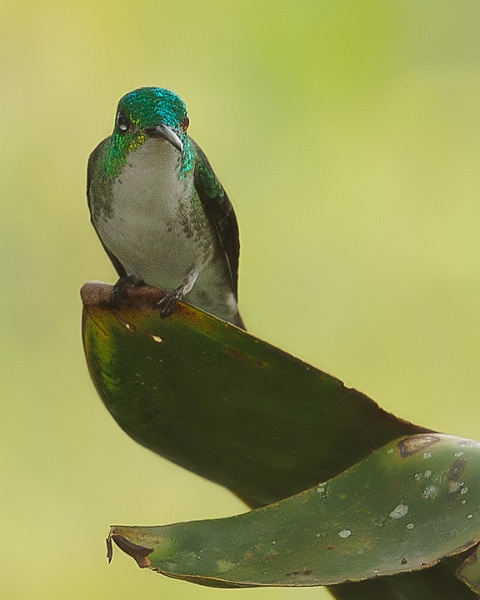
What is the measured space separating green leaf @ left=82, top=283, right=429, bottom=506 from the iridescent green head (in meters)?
0.72

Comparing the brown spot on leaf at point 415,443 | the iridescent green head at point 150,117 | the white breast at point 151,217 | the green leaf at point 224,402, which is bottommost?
the brown spot on leaf at point 415,443

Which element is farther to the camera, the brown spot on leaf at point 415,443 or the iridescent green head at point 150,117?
the iridescent green head at point 150,117

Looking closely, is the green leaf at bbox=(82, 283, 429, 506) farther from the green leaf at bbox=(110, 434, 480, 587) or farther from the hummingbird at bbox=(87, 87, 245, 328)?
the hummingbird at bbox=(87, 87, 245, 328)

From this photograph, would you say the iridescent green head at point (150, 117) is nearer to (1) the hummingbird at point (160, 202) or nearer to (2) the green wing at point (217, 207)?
(1) the hummingbird at point (160, 202)

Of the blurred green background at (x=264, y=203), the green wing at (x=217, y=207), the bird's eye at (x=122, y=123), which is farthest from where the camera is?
the blurred green background at (x=264, y=203)

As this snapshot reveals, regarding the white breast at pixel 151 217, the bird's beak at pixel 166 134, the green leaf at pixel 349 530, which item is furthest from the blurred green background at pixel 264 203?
the green leaf at pixel 349 530

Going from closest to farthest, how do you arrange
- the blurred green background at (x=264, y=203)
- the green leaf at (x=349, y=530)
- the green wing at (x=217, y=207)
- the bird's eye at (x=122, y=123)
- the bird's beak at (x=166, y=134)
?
the green leaf at (x=349, y=530) → the bird's beak at (x=166, y=134) → the bird's eye at (x=122, y=123) → the green wing at (x=217, y=207) → the blurred green background at (x=264, y=203)

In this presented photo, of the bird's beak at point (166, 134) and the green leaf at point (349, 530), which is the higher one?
the bird's beak at point (166, 134)

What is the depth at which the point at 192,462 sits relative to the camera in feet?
3.51

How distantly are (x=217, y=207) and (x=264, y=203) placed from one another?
1.85 metres

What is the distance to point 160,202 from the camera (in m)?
1.88

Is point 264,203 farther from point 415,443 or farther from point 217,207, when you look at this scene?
point 415,443

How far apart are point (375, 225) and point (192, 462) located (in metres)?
2.94

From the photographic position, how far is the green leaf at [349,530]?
85 cm
